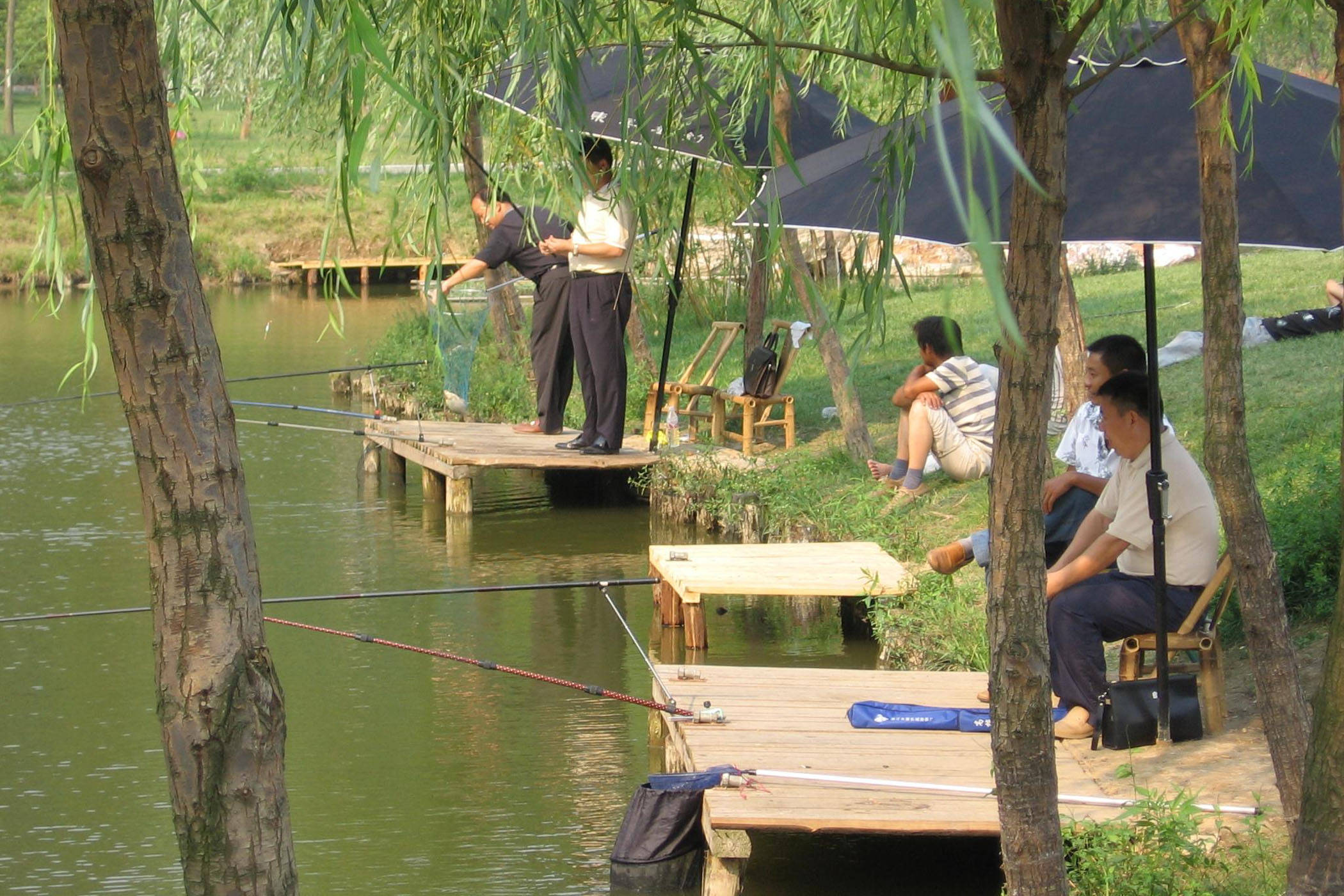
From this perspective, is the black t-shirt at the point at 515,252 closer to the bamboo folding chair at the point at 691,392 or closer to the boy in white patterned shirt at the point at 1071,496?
the bamboo folding chair at the point at 691,392

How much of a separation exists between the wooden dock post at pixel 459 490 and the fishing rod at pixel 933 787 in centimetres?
588

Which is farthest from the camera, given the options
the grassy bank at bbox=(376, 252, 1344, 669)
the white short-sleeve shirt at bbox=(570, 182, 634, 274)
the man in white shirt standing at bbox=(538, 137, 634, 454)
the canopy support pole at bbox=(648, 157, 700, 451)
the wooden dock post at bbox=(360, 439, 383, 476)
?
the wooden dock post at bbox=(360, 439, 383, 476)

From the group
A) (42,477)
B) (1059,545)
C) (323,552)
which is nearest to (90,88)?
(1059,545)

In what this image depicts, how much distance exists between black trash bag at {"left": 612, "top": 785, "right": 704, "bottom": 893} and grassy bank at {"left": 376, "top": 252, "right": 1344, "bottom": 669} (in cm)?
142

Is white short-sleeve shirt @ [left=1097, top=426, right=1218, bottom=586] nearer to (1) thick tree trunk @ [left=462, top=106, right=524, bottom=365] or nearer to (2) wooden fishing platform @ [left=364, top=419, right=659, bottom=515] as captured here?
(2) wooden fishing platform @ [left=364, top=419, right=659, bottom=515]

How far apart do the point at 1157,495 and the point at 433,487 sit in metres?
7.18

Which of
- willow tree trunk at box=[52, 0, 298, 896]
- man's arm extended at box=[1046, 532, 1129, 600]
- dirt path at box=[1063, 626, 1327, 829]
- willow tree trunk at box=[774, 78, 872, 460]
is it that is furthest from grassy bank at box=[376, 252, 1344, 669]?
willow tree trunk at box=[52, 0, 298, 896]

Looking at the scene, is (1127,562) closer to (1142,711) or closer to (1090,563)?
(1090,563)

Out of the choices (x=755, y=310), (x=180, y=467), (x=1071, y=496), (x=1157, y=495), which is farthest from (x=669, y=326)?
(x=180, y=467)

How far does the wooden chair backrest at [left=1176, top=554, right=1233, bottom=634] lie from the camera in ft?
15.4

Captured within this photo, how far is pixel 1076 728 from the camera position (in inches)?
191

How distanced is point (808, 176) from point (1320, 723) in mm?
3181

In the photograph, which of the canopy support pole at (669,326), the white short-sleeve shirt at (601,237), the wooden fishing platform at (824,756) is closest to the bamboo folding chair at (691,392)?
the canopy support pole at (669,326)

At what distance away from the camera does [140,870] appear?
5.09m
